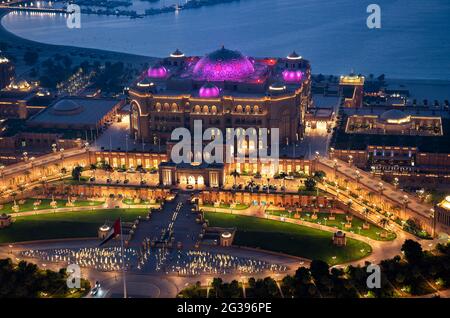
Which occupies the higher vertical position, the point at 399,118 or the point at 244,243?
the point at 399,118

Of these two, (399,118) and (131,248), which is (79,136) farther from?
(399,118)

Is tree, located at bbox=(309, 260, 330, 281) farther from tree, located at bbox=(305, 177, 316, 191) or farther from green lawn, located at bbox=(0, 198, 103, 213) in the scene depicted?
green lawn, located at bbox=(0, 198, 103, 213)

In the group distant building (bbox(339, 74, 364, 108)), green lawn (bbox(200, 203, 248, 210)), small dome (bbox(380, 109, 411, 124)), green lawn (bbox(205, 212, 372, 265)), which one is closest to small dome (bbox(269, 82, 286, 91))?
small dome (bbox(380, 109, 411, 124))

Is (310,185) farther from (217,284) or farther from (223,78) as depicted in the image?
(217,284)

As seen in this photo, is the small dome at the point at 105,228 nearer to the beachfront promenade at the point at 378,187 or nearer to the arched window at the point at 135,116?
the arched window at the point at 135,116

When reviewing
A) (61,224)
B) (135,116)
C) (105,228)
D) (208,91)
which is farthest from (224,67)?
(61,224)
